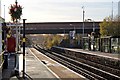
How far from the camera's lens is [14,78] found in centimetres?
1803

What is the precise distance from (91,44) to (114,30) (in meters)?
22.9

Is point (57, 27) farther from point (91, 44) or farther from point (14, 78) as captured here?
point (14, 78)

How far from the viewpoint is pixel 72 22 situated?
121 m

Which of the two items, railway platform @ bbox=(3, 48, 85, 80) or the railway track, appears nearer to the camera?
railway platform @ bbox=(3, 48, 85, 80)

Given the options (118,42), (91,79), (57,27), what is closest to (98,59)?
(118,42)

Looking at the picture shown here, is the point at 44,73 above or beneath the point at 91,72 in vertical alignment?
above

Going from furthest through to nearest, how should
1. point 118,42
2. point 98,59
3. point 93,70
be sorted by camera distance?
point 118,42, point 98,59, point 93,70

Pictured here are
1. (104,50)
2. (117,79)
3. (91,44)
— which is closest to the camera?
(117,79)

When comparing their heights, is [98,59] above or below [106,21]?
Answer: below

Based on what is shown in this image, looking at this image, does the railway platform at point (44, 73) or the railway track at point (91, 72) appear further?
the railway track at point (91, 72)

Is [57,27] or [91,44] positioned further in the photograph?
[57,27]

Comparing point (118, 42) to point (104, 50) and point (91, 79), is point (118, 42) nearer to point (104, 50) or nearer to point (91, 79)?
point (104, 50)

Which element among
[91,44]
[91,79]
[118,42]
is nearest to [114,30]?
[91,44]

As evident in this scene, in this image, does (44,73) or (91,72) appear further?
(91,72)
